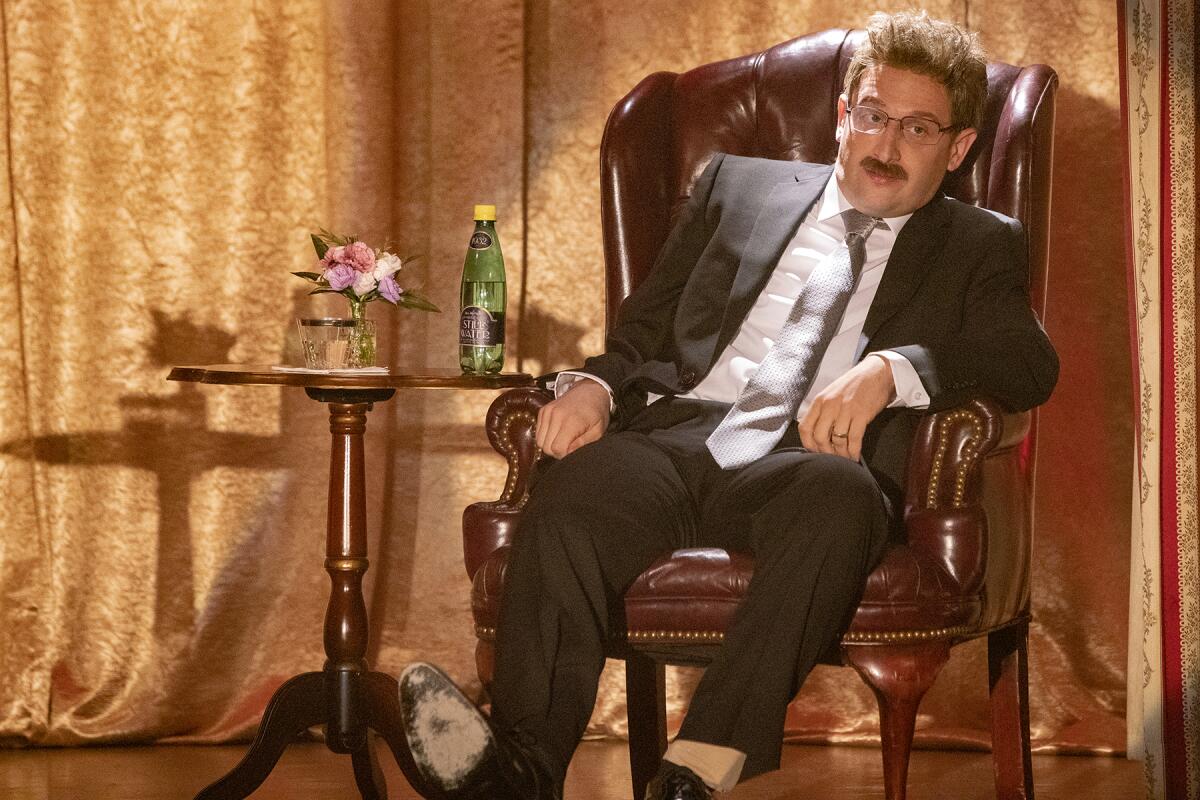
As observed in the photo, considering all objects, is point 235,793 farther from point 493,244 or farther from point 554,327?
point 554,327

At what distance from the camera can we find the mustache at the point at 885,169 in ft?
7.95

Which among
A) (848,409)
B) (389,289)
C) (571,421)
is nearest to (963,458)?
(848,409)

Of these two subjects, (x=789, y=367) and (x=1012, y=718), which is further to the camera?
(x=1012, y=718)

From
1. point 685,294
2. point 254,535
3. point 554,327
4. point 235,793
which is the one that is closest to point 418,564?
point 254,535

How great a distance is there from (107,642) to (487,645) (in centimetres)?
147

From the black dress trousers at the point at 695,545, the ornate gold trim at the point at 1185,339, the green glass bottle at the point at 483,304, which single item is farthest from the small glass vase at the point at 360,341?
the ornate gold trim at the point at 1185,339

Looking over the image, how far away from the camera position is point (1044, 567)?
3199mm

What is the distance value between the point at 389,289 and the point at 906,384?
1.01 meters

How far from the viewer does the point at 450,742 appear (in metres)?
1.76

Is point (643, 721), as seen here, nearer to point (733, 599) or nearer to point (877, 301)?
point (733, 599)

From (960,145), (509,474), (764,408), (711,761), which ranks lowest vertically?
(711,761)

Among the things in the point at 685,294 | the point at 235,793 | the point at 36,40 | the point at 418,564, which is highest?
the point at 36,40

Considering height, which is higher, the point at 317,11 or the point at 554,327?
the point at 317,11

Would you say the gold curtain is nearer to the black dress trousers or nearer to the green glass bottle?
the green glass bottle
